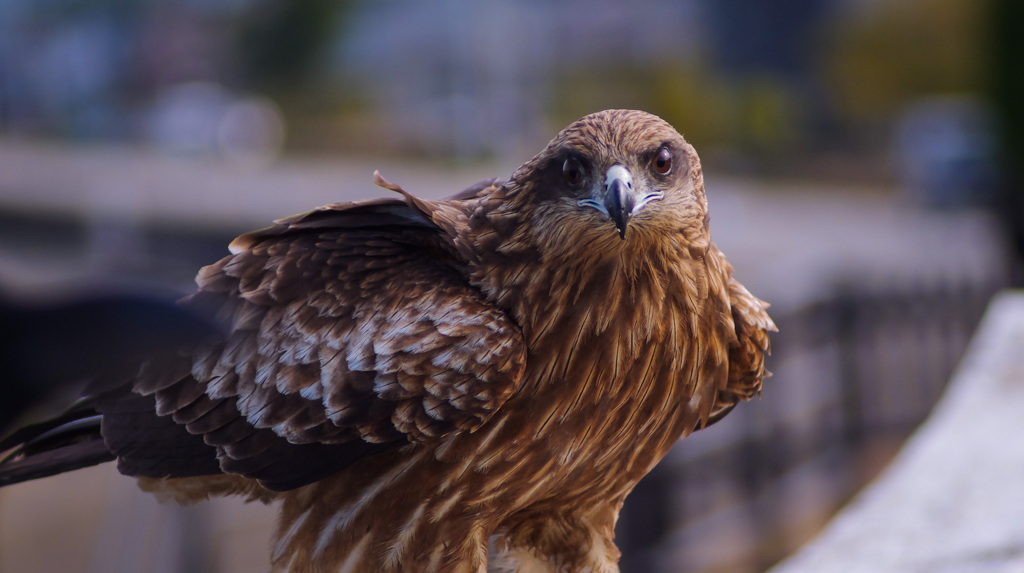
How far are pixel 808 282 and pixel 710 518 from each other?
3096 mm

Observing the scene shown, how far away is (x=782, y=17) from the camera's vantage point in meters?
43.0

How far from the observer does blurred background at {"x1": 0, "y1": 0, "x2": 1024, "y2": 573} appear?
268 inches

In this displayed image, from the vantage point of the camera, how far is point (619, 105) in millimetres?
31609

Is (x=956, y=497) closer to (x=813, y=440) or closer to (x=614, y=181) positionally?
(x=614, y=181)

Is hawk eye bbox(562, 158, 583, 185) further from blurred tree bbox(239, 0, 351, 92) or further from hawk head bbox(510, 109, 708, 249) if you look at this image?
blurred tree bbox(239, 0, 351, 92)

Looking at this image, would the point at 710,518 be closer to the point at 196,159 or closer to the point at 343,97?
the point at 196,159

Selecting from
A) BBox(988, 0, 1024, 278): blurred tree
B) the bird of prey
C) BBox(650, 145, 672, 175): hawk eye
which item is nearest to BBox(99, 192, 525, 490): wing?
the bird of prey

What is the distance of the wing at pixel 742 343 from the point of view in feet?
10.3

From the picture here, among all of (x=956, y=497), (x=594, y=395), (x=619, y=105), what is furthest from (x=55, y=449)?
(x=619, y=105)

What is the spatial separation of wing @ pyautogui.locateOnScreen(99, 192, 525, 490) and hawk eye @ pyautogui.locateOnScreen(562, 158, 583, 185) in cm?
42

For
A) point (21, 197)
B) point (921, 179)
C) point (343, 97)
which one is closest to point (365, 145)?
point (343, 97)

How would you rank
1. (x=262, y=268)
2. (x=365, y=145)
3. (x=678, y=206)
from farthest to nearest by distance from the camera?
1. (x=365, y=145)
2. (x=262, y=268)
3. (x=678, y=206)

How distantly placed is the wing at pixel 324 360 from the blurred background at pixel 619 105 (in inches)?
11.4

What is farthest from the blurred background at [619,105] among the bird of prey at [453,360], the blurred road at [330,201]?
the bird of prey at [453,360]
